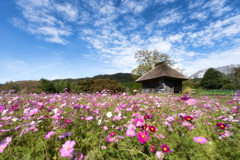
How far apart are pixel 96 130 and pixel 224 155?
184 cm

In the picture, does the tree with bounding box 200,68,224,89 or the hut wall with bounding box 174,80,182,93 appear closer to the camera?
the hut wall with bounding box 174,80,182,93

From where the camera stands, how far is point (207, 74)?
40562 mm

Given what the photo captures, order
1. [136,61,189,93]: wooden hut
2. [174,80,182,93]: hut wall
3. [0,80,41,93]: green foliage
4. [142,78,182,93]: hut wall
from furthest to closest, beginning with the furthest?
[174,80,182,93]: hut wall, [142,78,182,93]: hut wall, [136,61,189,93]: wooden hut, [0,80,41,93]: green foliage

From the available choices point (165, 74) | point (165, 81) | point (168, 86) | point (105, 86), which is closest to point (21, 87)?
point (105, 86)

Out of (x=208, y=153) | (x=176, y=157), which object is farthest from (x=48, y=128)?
(x=208, y=153)

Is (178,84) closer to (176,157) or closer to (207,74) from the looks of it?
(176,157)

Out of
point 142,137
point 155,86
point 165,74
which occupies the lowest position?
point 142,137

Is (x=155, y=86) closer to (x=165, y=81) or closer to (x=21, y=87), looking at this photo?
A: (x=165, y=81)

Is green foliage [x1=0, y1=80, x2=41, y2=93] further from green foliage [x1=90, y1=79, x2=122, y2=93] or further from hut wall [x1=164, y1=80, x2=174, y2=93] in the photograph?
hut wall [x1=164, y1=80, x2=174, y2=93]

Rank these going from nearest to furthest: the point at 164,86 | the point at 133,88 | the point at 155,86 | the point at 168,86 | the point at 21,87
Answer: the point at 21,87 → the point at 164,86 → the point at 168,86 → the point at 155,86 → the point at 133,88

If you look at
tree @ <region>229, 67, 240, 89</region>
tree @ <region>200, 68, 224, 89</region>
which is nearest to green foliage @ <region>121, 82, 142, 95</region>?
tree @ <region>229, 67, 240, 89</region>

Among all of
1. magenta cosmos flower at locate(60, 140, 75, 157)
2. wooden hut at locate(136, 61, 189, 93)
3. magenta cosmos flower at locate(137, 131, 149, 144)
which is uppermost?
wooden hut at locate(136, 61, 189, 93)

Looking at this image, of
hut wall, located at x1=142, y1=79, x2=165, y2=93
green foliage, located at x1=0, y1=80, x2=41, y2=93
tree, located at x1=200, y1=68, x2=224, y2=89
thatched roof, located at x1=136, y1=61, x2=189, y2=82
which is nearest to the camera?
green foliage, located at x1=0, y1=80, x2=41, y2=93

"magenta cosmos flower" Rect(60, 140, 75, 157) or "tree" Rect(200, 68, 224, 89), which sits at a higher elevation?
"tree" Rect(200, 68, 224, 89)
